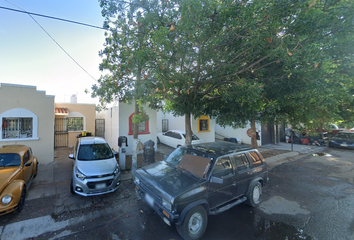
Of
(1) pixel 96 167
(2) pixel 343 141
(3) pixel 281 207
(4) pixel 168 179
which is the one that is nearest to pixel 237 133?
(2) pixel 343 141

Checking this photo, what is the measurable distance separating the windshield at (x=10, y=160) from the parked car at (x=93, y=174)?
1401mm

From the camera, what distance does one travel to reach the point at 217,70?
5.84m

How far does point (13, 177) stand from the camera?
3.90 meters

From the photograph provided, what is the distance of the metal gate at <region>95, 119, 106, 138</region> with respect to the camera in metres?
13.0

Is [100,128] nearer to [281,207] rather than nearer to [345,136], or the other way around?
[281,207]

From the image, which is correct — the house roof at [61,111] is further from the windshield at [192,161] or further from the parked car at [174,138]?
the windshield at [192,161]

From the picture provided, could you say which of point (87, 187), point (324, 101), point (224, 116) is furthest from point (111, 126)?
point (324, 101)

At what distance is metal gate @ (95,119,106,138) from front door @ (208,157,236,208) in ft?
37.5

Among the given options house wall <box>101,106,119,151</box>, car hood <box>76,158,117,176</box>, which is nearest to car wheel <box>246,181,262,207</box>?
car hood <box>76,158,117,176</box>

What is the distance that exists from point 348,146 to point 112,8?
19.1 meters

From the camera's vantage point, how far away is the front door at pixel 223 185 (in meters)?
3.51

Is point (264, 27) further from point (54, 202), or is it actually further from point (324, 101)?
point (54, 202)

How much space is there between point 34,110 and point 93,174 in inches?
225

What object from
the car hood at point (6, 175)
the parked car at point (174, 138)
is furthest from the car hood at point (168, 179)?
the parked car at point (174, 138)
